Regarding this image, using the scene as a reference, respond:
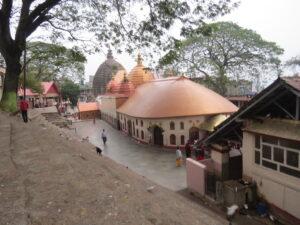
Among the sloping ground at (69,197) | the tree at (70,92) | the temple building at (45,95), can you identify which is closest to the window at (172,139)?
the sloping ground at (69,197)

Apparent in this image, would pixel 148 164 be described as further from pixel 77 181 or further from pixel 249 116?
pixel 77 181

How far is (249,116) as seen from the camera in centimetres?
1116

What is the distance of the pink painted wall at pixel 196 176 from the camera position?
13.4 meters

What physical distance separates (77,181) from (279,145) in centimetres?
716

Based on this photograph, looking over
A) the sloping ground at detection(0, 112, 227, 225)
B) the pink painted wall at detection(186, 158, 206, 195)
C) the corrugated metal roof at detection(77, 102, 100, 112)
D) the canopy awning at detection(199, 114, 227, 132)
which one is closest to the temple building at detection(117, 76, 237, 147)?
the canopy awning at detection(199, 114, 227, 132)

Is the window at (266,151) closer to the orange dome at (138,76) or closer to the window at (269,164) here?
the window at (269,164)

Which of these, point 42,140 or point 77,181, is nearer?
point 77,181

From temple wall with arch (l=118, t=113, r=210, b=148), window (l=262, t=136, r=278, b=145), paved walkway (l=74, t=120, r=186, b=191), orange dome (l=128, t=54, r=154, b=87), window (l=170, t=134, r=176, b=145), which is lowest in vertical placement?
paved walkway (l=74, t=120, r=186, b=191)

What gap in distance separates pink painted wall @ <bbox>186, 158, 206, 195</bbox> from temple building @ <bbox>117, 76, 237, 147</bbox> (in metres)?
12.8

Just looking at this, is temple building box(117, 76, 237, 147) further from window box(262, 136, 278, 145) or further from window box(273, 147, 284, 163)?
window box(273, 147, 284, 163)

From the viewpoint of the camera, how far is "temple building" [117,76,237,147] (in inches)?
1078

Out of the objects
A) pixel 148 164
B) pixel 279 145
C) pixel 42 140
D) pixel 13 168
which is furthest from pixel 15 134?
pixel 148 164

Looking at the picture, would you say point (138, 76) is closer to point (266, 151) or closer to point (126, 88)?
point (126, 88)

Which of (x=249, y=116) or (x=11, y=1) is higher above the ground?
(x=11, y=1)
